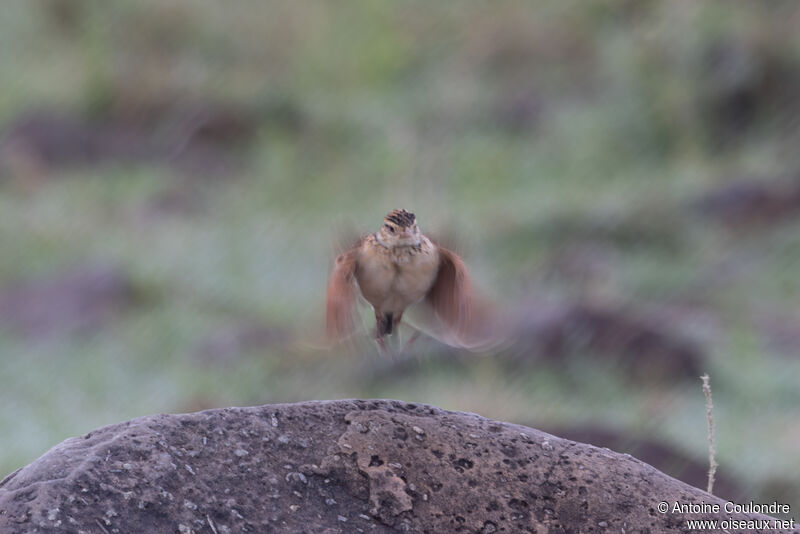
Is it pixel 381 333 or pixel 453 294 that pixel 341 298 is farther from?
pixel 381 333

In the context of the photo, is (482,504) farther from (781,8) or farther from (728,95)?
(781,8)

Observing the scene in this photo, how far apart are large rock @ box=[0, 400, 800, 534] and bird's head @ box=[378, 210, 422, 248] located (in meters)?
0.82

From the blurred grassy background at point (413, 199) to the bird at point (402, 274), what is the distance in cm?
235

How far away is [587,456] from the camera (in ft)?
12.3

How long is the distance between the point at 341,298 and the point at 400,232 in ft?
1.13

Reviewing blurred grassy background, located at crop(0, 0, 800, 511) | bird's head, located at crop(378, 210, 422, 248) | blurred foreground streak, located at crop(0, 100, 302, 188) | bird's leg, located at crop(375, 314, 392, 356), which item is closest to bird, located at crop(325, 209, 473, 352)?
bird's head, located at crop(378, 210, 422, 248)

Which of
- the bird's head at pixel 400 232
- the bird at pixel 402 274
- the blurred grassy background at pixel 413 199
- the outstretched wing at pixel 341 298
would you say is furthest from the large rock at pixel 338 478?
the blurred grassy background at pixel 413 199

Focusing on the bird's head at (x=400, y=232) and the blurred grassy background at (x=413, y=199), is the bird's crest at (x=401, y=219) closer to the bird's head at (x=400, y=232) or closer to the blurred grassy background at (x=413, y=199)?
the bird's head at (x=400, y=232)

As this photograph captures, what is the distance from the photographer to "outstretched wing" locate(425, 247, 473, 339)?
461cm

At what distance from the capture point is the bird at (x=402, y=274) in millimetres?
4539

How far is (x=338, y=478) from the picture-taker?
3.67 meters

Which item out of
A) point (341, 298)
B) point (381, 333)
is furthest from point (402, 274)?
point (381, 333)

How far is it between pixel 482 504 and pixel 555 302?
516cm

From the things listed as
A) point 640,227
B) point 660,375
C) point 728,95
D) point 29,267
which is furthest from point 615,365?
point 29,267
